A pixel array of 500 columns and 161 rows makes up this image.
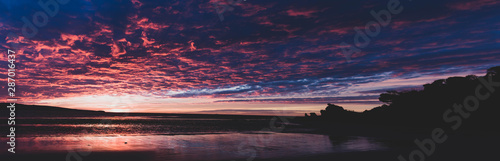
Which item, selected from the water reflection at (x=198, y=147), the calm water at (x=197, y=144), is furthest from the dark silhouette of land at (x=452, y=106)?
the water reflection at (x=198, y=147)

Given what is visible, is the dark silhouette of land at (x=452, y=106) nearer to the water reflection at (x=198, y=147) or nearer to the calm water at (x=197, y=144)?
the calm water at (x=197, y=144)

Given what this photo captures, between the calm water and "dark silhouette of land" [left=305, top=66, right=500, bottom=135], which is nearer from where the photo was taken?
the calm water

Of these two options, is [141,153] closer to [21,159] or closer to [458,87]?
[21,159]

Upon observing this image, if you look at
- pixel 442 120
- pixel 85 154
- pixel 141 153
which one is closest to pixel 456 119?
pixel 442 120

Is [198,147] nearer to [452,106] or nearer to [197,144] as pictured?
[197,144]

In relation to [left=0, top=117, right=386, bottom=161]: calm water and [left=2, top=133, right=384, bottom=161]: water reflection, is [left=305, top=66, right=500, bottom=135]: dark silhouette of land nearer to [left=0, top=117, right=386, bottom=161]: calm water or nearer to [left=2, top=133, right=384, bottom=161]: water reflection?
[left=0, top=117, right=386, bottom=161]: calm water

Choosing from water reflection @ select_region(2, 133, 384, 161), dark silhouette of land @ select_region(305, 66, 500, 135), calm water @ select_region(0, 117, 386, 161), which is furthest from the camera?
dark silhouette of land @ select_region(305, 66, 500, 135)

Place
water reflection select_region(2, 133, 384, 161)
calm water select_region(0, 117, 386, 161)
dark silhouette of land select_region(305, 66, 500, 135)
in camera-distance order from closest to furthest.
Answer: water reflection select_region(2, 133, 384, 161), calm water select_region(0, 117, 386, 161), dark silhouette of land select_region(305, 66, 500, 135)

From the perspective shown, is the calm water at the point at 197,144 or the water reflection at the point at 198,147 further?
the calm water at the point at 197,144

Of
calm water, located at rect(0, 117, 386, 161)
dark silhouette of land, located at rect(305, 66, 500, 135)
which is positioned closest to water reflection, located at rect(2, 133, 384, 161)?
calm water, located at rect(0, 117, 386, 161)

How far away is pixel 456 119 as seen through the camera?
39.8 meters

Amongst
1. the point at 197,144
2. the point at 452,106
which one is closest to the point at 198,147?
the point at 197,144

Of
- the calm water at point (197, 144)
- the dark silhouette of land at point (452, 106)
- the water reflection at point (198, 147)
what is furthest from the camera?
the dark silhouette of land at point (452, 106)

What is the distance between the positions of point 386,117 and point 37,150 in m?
50.9
